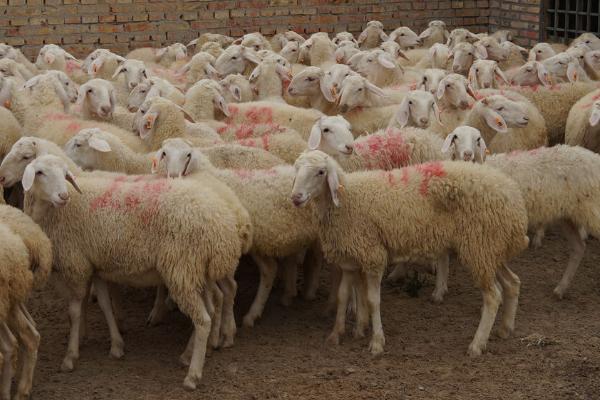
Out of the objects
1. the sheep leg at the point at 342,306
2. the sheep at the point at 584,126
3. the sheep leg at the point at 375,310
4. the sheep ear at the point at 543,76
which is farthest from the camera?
the sheep ear at the point at 543,76

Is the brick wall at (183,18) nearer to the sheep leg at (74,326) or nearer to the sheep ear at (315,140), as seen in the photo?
the sheep ear at (315,140)

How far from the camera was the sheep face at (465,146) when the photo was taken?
7875 millimetres

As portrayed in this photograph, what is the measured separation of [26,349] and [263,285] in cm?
196

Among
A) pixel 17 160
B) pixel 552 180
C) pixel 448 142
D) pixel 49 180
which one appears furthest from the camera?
pixel 448 142

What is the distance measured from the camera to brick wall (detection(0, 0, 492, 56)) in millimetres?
13844

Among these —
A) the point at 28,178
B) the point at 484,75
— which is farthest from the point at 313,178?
the point at 484,75

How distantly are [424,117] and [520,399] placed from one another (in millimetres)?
3180

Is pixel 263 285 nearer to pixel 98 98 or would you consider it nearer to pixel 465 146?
pixel 465 146

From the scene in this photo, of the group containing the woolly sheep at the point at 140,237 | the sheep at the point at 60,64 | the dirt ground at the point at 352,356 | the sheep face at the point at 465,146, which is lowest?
the dirt ground at the point at 352,356

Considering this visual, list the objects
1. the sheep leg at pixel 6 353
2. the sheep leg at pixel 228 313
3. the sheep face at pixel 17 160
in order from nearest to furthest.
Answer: the sheep leg at pixel 6 353, the sheep leg at pixel 228 313, the sheep face at pixel 17 160

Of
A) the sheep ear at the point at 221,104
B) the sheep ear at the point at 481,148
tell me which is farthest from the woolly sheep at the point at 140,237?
the sheep ear at the point at 221,104

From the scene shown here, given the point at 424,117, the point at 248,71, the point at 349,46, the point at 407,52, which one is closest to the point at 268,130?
the point at 424,117

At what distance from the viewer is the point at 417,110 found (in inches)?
354

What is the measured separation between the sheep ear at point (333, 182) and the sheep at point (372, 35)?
7410mm
